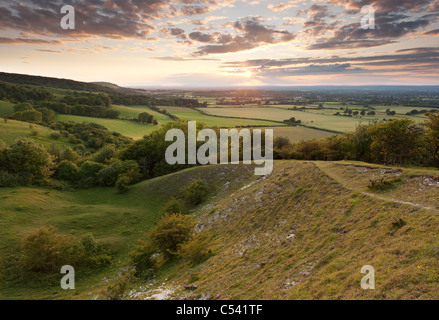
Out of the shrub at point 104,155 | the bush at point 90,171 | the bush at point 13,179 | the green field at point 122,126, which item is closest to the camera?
the bush at point 13,179

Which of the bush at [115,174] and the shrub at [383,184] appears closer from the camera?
the shrub at [383,184]

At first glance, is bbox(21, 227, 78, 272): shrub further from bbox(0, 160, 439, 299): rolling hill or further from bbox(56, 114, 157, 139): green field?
bbox(56, 114, 157, 139): green field

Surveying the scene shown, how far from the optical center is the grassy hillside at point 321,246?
11492 mm

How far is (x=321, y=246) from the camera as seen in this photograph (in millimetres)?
16312

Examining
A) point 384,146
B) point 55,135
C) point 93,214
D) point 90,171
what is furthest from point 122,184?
point 55,135

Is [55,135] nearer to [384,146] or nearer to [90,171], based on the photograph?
[90,171]

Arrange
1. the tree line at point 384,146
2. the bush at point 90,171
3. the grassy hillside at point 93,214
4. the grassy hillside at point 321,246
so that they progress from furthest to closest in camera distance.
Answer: the bush at point 90,171
the tree line at point 384,146
the grassy hillside at point 93,214
the grassy hillside at point 321,246

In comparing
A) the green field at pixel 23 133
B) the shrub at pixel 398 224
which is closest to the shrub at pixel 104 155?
the green field at pixel 23 133

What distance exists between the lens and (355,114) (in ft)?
392

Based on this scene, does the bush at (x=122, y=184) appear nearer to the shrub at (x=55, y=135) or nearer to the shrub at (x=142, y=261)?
the shrub at (x=142, y=261)

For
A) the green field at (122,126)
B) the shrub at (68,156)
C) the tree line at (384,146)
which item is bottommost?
the shrub at (68,156)

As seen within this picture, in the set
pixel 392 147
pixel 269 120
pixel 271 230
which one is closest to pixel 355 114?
pixel 269 120

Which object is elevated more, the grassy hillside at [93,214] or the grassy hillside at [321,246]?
the grassy hillside at [321,246]
